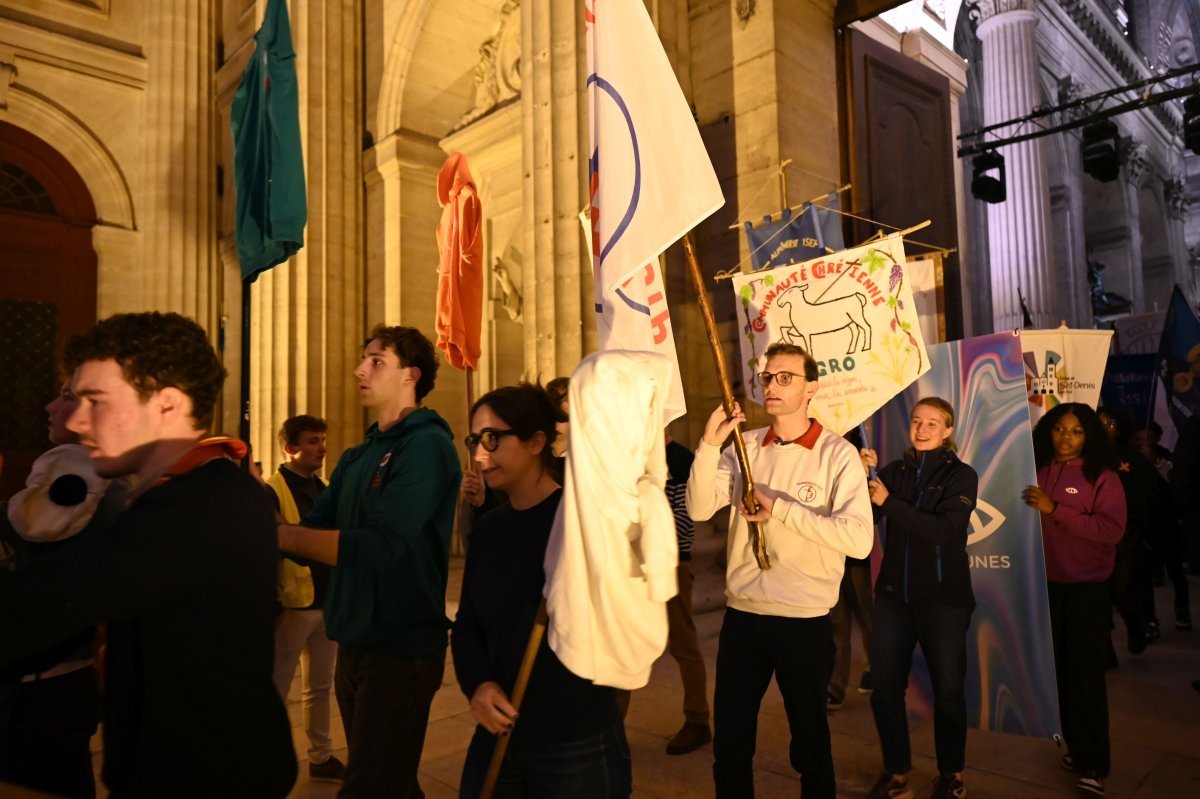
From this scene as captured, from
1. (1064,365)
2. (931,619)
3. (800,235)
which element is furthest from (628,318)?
(1064,365)

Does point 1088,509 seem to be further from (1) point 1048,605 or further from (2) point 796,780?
(2) point 796,780

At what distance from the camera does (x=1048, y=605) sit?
3.78 metres

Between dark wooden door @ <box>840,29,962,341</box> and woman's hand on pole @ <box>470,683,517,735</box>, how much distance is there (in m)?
6.06

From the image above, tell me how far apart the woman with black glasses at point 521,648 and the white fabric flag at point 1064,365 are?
4.63 metres

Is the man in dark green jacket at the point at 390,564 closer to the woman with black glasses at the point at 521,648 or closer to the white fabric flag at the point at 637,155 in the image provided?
the woman with black glasses at the point at 521,648

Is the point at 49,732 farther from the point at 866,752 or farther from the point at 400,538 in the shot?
the point at 866,752

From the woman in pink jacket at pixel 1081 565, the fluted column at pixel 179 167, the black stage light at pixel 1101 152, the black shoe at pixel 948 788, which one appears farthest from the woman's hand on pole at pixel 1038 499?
the fluted column at pixel 179 167

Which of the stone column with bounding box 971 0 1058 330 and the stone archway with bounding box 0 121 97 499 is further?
the stone column with bounding box 971 0 1058 330

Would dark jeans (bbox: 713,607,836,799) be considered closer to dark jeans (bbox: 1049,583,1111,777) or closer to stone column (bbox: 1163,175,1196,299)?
dark jeans (bbox: 1049,583,1111,777)

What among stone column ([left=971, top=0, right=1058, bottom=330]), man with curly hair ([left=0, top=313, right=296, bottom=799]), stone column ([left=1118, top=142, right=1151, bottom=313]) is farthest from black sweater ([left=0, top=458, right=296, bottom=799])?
stone column ([left=1118, top=142, right=1151, bottom=313])

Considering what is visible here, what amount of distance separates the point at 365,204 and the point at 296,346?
92.8 inches

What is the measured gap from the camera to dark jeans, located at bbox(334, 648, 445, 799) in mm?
2287

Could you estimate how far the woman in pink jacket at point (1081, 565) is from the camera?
355 cm

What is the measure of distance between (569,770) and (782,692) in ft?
3.89
